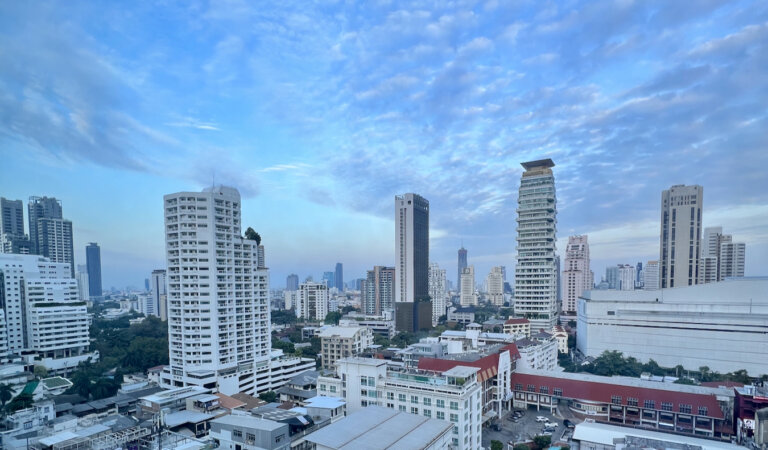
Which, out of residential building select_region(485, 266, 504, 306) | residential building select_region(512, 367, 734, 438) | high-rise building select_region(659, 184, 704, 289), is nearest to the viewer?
residential building select_region(512, 367, 734, 438)

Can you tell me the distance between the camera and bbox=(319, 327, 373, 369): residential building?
31.1m

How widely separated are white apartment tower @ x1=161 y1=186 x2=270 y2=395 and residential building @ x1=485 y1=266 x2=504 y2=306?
69.8 m

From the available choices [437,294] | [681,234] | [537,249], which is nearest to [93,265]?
[437,294]

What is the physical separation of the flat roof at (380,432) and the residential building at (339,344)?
18207 millimetres

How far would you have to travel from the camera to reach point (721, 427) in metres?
17.3

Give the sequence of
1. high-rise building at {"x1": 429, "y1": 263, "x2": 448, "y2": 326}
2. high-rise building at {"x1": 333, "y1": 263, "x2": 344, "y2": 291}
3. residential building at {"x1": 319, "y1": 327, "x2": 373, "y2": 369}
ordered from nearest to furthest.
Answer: residential building at {"x1": 319, "y1": 327, "x2": 373, "y2": 369} < high-rise building at {"x1": 429, "y1": 263, "x2": 448, "y2": 326} < high-rise building at {"x1": 333, "y1": 263, "x2": 344, "y2": 291}

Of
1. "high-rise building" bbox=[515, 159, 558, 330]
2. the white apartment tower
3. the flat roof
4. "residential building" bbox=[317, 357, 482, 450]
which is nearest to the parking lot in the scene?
"residential building" bbox=[317, 357, 482, 450]

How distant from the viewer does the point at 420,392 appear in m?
14.7

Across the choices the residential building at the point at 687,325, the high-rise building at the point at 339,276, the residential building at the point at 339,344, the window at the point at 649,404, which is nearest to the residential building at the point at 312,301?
the residential building at the point at 339,344

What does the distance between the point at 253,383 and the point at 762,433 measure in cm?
2529

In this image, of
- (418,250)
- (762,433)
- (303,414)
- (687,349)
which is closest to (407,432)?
(303,414)

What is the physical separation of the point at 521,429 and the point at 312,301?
156 feet

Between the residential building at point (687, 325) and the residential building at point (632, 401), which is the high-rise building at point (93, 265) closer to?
the residential building at point (632, 401)

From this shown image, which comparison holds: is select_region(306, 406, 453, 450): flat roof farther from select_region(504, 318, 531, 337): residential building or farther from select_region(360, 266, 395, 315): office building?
select_region(360, 266, 395, 315): office building
